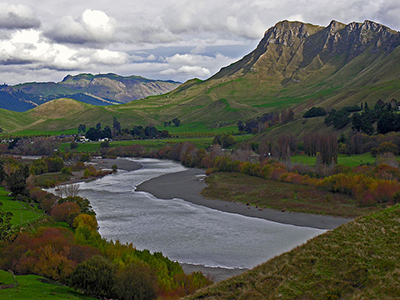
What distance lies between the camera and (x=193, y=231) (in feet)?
185

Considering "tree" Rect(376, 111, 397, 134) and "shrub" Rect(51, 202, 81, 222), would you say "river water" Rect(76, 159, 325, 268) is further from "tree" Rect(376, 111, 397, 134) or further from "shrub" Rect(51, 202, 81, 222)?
"tree" Rect(376, 111, 397, 134)

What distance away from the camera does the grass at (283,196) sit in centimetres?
6919

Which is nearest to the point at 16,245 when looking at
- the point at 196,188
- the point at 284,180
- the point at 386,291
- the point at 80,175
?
the point at 386,291

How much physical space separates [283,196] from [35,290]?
186 ft

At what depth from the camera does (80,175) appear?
12338cm

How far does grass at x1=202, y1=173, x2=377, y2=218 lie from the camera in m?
69.2

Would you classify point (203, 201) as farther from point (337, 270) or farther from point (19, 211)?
point (337, 270)

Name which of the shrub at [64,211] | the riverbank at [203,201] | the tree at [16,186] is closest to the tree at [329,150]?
the riverbank at [203,201]

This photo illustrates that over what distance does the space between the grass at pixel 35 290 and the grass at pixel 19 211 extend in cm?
2043

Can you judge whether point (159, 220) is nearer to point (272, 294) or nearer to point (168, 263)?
point (168, 263)

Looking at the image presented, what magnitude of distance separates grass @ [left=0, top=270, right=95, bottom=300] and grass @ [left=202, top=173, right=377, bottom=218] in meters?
45.9

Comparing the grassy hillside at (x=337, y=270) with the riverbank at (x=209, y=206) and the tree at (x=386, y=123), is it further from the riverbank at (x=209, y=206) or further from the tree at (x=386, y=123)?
the tree at (x=386, y=123)

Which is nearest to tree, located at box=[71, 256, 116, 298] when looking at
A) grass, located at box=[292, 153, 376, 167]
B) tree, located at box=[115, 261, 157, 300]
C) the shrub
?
tree, located at box=[115, 261, 157, 300]

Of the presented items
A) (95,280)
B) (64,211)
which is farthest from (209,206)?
(95,280)
